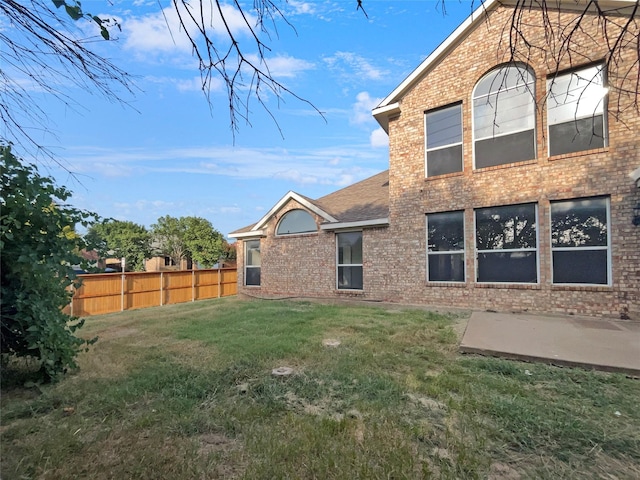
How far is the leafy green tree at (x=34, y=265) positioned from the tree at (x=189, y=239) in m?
22.8

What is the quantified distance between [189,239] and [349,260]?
19704 mm

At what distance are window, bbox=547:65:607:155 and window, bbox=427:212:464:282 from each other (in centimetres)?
275

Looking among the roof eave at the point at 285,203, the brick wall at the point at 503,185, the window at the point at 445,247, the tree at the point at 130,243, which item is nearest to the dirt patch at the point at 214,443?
the brick wall at the point at 503,185

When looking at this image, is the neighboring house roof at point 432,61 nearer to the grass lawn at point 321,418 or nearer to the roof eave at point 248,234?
the roof eave at point 248,234

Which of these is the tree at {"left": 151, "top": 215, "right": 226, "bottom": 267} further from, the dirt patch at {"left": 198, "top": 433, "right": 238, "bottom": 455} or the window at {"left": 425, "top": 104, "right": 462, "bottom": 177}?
the dirt patch at {"left": 198, "top": 433, "right": 238, "bottom": 455}

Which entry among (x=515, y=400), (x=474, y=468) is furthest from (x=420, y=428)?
(x=515, y=400)

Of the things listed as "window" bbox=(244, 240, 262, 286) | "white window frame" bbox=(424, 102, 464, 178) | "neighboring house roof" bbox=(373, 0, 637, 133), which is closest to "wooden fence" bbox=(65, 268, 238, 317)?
"window" bbox=(244, 240, 262, 286)

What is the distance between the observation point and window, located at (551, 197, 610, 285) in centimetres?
712

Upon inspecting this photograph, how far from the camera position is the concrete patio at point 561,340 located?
4414 millimetres

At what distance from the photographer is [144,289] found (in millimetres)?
15156

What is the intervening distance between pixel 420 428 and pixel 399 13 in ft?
11.6

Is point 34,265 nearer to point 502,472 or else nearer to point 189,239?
point 502,472

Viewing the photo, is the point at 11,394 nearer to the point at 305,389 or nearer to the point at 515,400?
the point at 305,389

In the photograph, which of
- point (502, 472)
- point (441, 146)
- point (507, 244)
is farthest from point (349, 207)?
point (502, 472)
